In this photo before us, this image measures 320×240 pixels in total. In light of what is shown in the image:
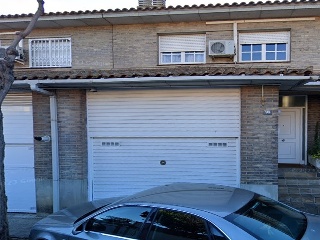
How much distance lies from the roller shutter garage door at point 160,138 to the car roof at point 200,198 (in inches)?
115

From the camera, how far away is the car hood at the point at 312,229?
2883mm

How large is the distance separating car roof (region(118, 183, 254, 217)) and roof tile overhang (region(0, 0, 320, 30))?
20.2ft

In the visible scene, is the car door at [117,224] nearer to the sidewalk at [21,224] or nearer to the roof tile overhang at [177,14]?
the sidewalk at [21,224]

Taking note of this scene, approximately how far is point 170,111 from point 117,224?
3.89m

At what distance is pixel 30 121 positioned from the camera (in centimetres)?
735

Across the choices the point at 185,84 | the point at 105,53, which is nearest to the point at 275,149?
the point at 185,84

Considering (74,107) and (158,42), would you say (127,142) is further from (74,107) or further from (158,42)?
(158,42)

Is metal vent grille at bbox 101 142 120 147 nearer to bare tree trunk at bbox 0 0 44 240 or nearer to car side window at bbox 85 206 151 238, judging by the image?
bare tree trunk at bbox 0 0 44 240

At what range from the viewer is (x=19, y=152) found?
24.3 feet

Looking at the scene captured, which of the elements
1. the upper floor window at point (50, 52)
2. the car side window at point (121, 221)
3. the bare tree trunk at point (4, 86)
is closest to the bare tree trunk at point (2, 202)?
the bare tree trunk at point (4, 86)

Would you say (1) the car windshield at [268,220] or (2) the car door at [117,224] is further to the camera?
(2) the car door at [117,224]

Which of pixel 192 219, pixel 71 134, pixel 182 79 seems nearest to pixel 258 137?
pixel 182 79

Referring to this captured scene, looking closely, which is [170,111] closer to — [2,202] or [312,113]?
[2,202]

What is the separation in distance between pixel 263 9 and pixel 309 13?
1.47 m
